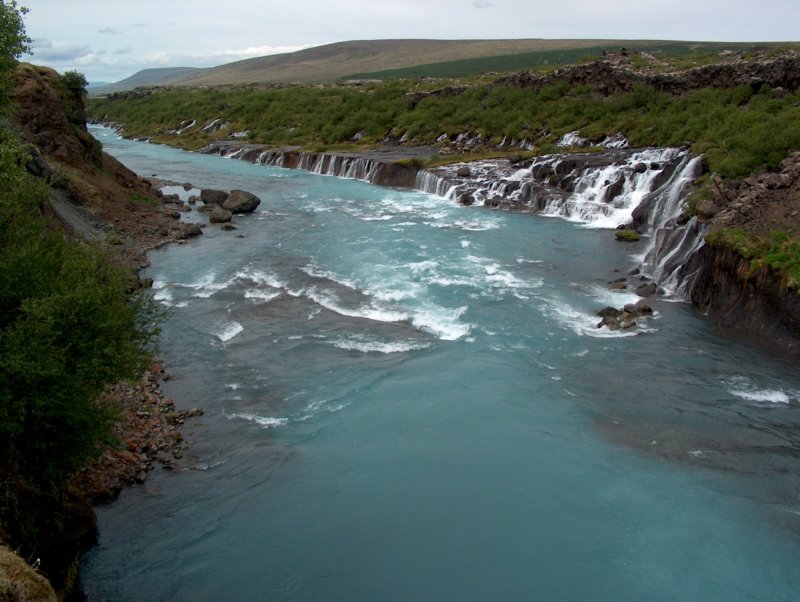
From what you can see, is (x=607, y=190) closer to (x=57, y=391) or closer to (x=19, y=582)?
(x=57, y=391)

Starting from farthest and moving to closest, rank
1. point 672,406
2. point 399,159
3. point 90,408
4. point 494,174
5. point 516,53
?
point 516,53, point 399,159, point 494,174, point 672,406, point 90,408

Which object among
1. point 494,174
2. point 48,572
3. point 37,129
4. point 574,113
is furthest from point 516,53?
point 48,572

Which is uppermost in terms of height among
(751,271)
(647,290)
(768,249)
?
(768,249)

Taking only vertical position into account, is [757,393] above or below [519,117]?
below

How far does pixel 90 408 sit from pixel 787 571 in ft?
43.5

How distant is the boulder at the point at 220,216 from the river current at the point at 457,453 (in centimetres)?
1203

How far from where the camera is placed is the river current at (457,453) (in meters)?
13.0

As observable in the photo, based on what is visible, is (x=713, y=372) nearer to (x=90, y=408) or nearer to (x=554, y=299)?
(x=554, y=299)

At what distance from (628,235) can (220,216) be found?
2316cm

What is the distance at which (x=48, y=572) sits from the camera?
11391mm

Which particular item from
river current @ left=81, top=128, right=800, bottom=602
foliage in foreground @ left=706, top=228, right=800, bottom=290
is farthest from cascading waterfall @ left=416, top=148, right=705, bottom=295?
river current @ left=81, top=128, right=800, bottom=602

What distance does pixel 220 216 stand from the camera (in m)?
40.7

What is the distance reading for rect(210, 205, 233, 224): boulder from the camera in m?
40.6

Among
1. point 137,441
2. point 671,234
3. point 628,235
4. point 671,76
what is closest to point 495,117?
point 671,76
